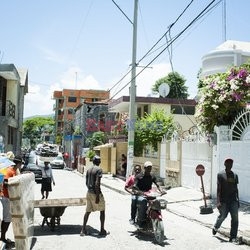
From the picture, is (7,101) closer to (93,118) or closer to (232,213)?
(232,213)

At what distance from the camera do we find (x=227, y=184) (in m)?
8.73

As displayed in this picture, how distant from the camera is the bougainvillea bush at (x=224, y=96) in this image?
1375 centimetres

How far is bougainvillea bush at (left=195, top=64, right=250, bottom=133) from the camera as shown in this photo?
13.8m

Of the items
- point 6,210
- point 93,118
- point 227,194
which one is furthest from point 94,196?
point 93,118

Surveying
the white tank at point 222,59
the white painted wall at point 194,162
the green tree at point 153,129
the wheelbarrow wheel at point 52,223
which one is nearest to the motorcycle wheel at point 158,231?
the wheelbarrow wheel at point 52,223

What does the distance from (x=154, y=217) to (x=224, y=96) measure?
6883 millimetres

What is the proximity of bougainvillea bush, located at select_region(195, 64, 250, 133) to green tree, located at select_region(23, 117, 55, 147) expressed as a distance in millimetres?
101300

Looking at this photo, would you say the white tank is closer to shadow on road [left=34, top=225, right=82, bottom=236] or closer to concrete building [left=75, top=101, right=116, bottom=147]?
shadow on road [left=34, top=225, right=82, bottom=236]

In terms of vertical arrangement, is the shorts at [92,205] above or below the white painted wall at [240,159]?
below

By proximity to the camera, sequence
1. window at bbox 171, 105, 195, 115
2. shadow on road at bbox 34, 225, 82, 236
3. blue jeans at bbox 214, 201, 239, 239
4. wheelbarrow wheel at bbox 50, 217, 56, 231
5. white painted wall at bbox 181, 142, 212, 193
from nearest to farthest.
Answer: blue jeans at bbox 214, 201, 239, 239
shadow on road at bbox 34, 225, 82, 236
wheelbarrow wheel at bbox 50, 217, 56, 231
white painted wall at bbox 181, 142, 212, 193
window at bbox 171, 105, 195, 115

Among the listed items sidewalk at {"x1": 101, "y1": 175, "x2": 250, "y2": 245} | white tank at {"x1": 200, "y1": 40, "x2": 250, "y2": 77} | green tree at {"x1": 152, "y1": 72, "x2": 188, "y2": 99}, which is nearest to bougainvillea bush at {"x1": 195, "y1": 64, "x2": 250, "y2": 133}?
sidewalk at {"x1": 101, "y1": 175, "x2": 250, "y2": 245}

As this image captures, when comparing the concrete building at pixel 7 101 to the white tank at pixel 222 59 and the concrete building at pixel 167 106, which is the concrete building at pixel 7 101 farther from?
the white tank at pixel 222 59

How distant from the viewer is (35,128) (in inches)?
4520

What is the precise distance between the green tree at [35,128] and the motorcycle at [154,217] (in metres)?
107
